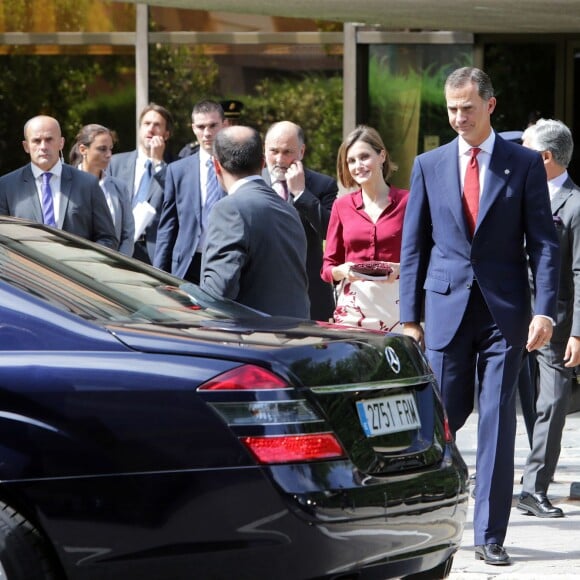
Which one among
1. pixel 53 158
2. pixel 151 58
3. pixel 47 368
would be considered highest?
pixel 151 58

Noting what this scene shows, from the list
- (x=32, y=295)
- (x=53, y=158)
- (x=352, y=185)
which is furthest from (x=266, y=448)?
(x=53, y=158)

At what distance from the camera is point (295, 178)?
27.0ft

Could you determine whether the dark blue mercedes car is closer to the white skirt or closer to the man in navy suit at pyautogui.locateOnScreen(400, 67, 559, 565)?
the man in navy suit at pyautogui.locateOnScreen(400, 67, 559, 565)

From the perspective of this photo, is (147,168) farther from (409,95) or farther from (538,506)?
(409,95)

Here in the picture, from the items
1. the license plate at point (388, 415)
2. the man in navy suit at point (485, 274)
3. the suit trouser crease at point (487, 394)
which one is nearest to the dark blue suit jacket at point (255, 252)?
the man in navy suit at point (485, 274)

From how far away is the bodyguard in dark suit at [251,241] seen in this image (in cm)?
611

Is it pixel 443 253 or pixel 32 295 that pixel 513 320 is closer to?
pixel 443 253

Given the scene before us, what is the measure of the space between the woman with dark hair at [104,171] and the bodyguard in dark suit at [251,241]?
→ 3186 millimetres

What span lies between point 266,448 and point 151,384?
0.39 m

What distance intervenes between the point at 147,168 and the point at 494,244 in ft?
15.8

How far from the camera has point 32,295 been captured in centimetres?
445

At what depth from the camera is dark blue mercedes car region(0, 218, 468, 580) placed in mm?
4125

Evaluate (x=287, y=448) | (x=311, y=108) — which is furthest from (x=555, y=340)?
(x=311, y=108)

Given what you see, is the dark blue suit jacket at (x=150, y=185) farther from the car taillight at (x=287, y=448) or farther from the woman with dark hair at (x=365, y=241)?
the car taillight at (x=287, y=448)
